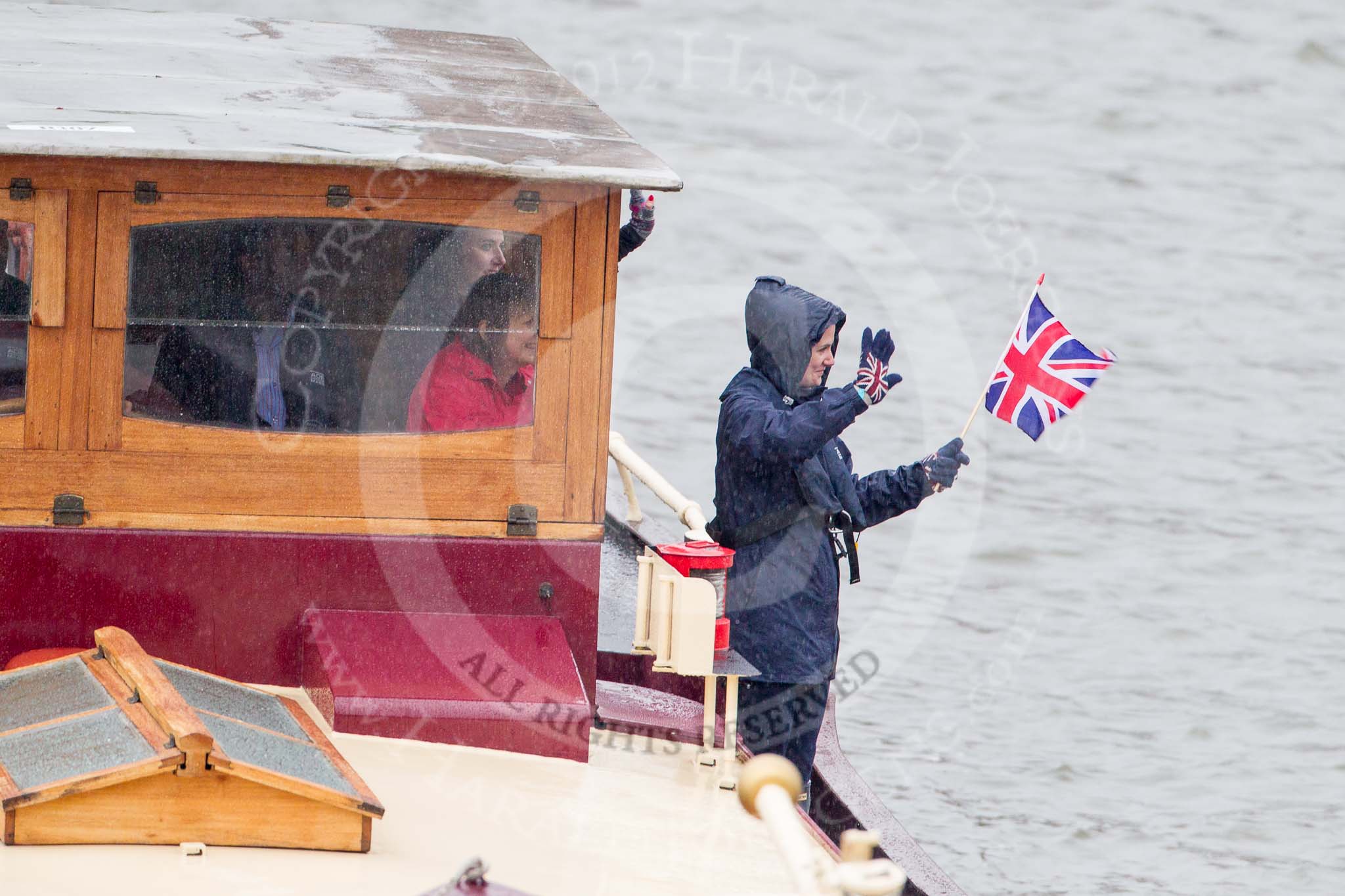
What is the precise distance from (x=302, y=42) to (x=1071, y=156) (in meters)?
14.3

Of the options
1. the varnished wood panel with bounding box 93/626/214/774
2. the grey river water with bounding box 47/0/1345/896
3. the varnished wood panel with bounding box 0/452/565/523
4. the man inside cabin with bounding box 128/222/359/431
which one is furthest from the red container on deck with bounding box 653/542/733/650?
the grey river water with bounding box 47/0/1345/896

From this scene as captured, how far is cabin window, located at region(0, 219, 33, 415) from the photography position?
193 inches

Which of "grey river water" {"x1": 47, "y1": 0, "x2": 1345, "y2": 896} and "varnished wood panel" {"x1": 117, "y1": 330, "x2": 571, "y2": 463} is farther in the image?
"grey river water" {"x1": 47, "y1": 0, "x2": 1345, "y2": 896}

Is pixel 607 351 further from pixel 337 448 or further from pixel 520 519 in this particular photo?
pixel 337 448

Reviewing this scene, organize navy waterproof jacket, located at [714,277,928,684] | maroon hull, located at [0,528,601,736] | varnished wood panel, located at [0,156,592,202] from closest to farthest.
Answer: varnished wood panel, located at [0,156,592,202]
maroon hull, located at [0,528,601,736]
navy waterproof jacket, located at [714,277,928,684]

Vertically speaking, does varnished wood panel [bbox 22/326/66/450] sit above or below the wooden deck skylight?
above

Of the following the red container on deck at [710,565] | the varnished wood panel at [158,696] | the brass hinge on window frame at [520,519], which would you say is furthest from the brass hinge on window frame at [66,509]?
the red container on deck at [710,565]

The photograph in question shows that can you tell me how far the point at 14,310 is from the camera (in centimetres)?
492

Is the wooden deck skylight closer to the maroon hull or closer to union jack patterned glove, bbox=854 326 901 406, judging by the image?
the maroon hull

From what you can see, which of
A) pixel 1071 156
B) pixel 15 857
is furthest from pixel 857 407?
pixel 1071 156

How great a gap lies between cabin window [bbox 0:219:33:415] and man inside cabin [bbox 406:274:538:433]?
106 centimetres

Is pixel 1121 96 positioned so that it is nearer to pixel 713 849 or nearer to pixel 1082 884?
pixel 1082 884

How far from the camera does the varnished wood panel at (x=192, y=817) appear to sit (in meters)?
3.75

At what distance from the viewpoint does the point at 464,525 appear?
5.17 m
